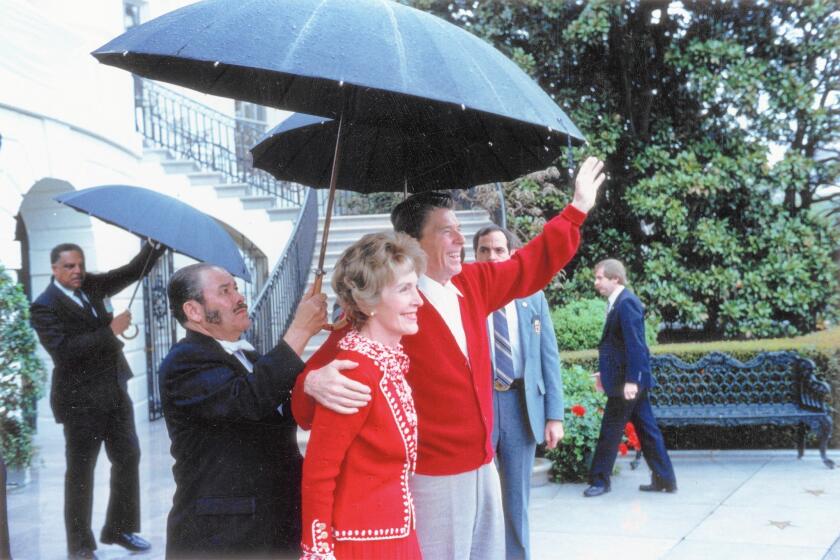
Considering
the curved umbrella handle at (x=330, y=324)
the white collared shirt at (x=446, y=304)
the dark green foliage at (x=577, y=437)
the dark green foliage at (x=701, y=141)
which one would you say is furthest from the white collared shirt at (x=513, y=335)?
the dark green foliage at (x=701, y=141)

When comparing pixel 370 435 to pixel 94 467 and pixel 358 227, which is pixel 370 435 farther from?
pixel 358 227

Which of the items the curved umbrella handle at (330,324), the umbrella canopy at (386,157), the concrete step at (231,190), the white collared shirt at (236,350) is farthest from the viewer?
the concrete step at (231,190)

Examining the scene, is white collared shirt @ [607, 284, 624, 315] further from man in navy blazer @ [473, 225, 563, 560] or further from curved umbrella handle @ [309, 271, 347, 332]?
curved umbrella handle @ [309, 271, 347, 332]

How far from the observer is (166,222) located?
12.6 feet

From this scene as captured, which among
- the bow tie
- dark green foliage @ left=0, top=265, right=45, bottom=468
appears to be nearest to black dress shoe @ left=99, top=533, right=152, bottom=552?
dark green foliage @ left=0, top=265, right=45, bottom=468

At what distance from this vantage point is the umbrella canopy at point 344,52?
2.09 metres

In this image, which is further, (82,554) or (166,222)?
(82,554)

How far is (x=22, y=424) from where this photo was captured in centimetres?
607

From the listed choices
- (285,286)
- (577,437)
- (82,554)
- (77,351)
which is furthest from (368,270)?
(285,286)

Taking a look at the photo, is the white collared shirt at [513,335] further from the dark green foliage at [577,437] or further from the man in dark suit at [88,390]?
the dark green foliage at [577,437]

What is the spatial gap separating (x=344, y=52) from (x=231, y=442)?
1.16 meters

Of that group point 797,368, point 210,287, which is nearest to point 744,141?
point 797,368

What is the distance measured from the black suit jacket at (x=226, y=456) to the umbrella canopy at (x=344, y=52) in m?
0.80

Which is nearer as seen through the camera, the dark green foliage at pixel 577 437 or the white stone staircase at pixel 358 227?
the dark green foliage at pixel 577 437
